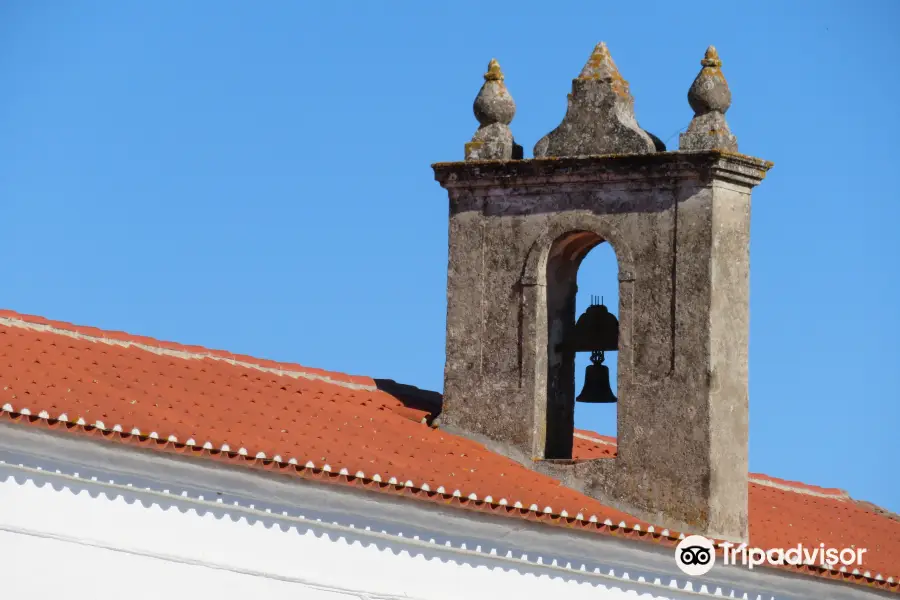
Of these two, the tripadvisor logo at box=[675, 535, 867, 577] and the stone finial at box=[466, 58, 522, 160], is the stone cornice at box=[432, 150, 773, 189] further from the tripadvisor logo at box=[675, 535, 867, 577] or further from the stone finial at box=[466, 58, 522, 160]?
the tripadvisor logo at box=[675, 535, 867, 577]

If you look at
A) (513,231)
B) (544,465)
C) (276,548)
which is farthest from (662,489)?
(276,548)

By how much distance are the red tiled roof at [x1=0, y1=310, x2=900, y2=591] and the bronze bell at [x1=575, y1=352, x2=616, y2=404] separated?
563 mm

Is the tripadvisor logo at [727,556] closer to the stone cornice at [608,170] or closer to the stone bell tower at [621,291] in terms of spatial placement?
the stone bell tower at [621,291]

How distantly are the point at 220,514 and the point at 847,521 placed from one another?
8819 mm

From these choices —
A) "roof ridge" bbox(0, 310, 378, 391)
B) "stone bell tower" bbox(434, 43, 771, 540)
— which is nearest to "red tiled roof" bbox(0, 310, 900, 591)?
"roof ridge" bbox(0, 310, 378, 391)

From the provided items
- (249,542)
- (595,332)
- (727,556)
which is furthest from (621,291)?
(249,542)

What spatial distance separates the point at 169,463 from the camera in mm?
14016

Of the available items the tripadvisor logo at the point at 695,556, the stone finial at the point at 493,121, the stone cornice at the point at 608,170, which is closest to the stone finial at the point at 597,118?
the stone cornice at the point at 608,170

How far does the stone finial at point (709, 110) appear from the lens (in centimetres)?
1703

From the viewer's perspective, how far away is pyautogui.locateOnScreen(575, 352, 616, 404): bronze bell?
60.3 feet

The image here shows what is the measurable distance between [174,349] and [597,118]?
4490 millimetres

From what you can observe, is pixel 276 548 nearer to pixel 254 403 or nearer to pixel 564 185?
pixel 254 403

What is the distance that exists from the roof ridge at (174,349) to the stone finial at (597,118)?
285 cm

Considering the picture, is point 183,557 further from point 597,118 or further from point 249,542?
point 597,118
